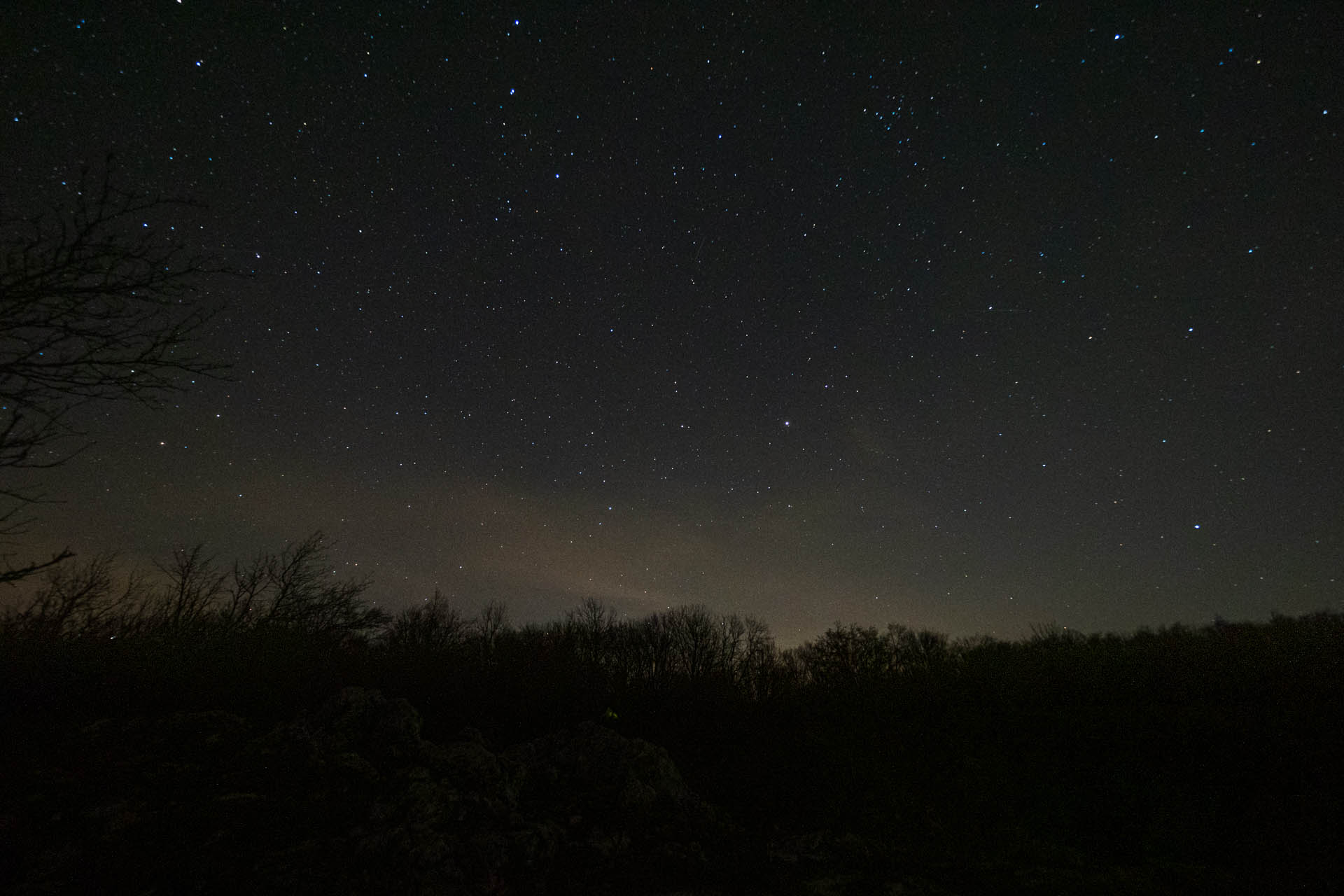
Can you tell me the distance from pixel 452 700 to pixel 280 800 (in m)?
7.24

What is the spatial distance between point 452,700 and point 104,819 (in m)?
8.03

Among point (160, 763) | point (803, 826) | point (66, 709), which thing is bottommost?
point (803, 826)

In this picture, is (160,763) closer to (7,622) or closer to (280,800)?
(280,800)

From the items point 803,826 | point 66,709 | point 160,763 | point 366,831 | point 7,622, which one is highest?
point 7,622

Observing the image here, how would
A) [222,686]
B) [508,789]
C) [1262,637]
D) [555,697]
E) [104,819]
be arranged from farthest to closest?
1. [1262,637]
2. [555,697]
3. [222,686]
4. [508,789]
5. [104,819]

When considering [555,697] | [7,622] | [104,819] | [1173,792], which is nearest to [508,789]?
[104,819]

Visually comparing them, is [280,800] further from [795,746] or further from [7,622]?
[7,622]

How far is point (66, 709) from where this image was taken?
9.23 metres

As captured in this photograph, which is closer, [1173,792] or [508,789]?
[508,789]

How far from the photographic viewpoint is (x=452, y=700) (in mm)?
13812

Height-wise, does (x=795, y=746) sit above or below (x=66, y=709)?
below

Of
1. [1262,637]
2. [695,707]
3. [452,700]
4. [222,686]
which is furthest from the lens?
[1262,637]

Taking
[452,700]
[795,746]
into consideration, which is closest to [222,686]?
[452,700]

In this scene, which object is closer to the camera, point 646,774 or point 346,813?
point 346,813
